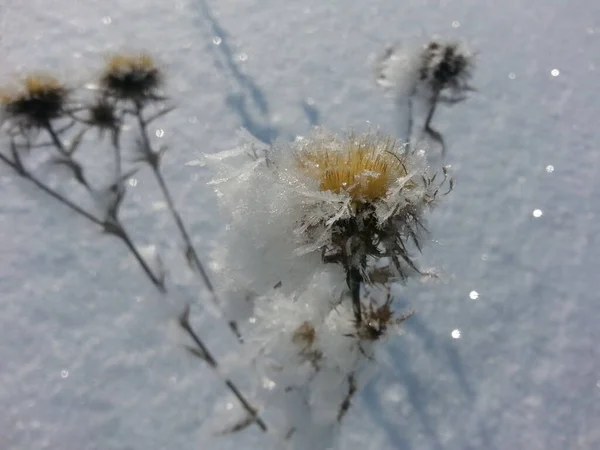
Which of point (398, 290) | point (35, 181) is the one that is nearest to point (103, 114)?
point (35, 181)

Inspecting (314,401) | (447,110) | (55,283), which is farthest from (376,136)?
(447,110)

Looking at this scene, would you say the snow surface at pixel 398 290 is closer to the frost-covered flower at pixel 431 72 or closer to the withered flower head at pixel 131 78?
the withered flower head at pixel 131 78

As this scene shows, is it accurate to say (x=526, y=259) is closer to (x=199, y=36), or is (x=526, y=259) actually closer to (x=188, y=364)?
(x=188, y=364)

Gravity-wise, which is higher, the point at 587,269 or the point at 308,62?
the point at 308,62

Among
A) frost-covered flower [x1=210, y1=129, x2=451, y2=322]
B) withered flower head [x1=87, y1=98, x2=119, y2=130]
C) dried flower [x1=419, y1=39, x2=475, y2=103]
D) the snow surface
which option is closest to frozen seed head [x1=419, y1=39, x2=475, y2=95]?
Result: dried flower [x1=419, y1=39, x2=475, y2=103]

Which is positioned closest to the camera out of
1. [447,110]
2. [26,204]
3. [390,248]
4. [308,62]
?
[390,248]

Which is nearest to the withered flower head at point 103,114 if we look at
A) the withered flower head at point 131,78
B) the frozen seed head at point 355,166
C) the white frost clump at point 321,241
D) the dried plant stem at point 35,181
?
the withered flower head at point 131,78
